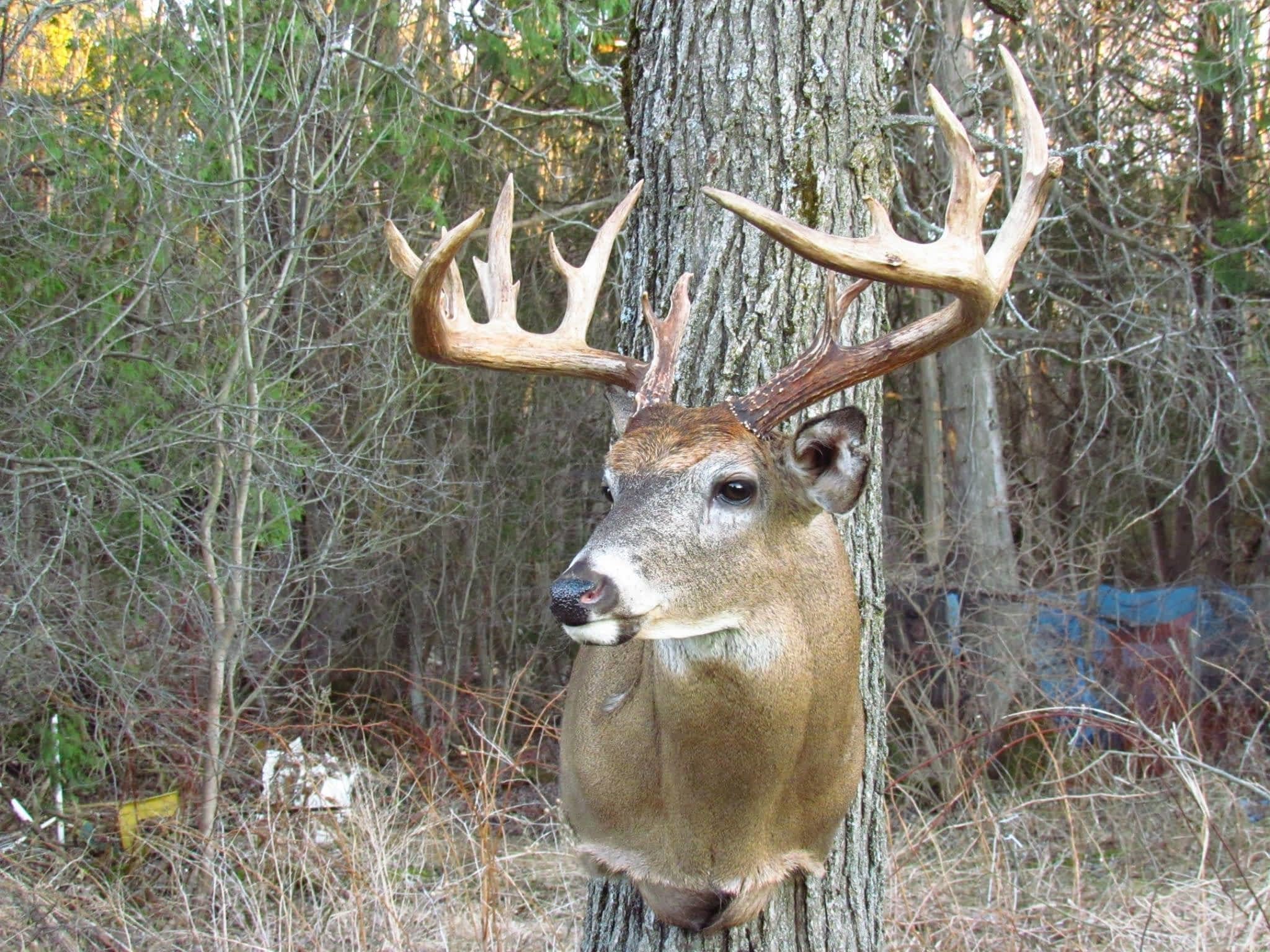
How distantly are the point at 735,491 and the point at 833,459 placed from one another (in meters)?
0.18

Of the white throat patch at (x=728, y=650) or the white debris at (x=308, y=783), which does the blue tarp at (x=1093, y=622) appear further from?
the white throat patch at (x=728, y=650)

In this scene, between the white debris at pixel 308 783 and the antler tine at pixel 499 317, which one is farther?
the white debris at pixel 308 783

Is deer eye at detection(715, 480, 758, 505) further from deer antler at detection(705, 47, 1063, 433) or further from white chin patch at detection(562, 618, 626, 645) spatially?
white chin patch at detection(562, 618, 626, 645)

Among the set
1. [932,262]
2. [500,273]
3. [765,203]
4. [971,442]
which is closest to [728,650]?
[932,262]

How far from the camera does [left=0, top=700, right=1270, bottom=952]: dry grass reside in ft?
15.3

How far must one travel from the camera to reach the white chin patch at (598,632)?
172 centimetres

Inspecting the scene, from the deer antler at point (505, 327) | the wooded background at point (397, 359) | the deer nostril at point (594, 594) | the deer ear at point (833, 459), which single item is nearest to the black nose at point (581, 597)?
the deer nostril at point (594, 594)

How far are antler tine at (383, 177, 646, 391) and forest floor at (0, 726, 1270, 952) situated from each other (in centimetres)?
237

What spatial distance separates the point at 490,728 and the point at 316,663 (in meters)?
1.48

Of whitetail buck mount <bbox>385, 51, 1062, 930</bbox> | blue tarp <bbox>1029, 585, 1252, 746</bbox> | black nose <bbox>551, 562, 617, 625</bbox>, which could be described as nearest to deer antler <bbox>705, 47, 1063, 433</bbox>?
whitetail buck mount <bbox>385, 51, 1062, 930</bbox>

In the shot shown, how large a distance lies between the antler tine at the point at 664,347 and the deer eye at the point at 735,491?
282 millimetres

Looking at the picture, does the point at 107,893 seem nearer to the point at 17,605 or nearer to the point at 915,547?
the point at 17,605

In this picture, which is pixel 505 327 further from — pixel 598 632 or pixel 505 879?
pixel 505 879

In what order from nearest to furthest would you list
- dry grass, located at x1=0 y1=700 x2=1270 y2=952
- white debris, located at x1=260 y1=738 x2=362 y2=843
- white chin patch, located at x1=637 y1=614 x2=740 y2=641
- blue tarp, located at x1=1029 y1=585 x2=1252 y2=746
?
white chin patch, located at x1=637 y1=614 x2=740 y2=641 → dry grass, located at x1=0 y1=700 x2=1270 y2=952 → white debris, located at x1=260 y1=738 x2=362 y2=843 → blue tarp, located at x1=1029 y1=585 x2=1252 y2=746
